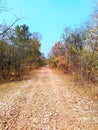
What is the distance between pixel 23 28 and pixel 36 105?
57111 mm

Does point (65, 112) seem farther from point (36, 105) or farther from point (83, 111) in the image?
point (36, 105)

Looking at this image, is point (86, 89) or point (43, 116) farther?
point (86, 89)

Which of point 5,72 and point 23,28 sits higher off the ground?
point 23,28

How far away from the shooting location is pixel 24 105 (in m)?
12.0

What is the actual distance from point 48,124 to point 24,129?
960 millimetres

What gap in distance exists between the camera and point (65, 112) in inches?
413

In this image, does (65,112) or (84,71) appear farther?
(84,71)

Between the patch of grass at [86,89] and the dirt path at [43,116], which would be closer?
the dirt path at [43,116]

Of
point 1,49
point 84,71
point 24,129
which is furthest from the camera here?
point 1,49

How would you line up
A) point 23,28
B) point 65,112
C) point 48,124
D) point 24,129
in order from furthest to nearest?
point 23,28
point 65,112
point 48,124
point 24,129

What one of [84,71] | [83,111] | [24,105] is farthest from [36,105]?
[84,71]

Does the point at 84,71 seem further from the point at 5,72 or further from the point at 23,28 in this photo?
the point at 23,28

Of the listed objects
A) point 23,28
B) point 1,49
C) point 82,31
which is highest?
point 23,28

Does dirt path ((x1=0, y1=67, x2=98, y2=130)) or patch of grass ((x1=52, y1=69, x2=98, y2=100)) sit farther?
patch of grass ((x1=52, y1=69, x2=98, y2=100))
